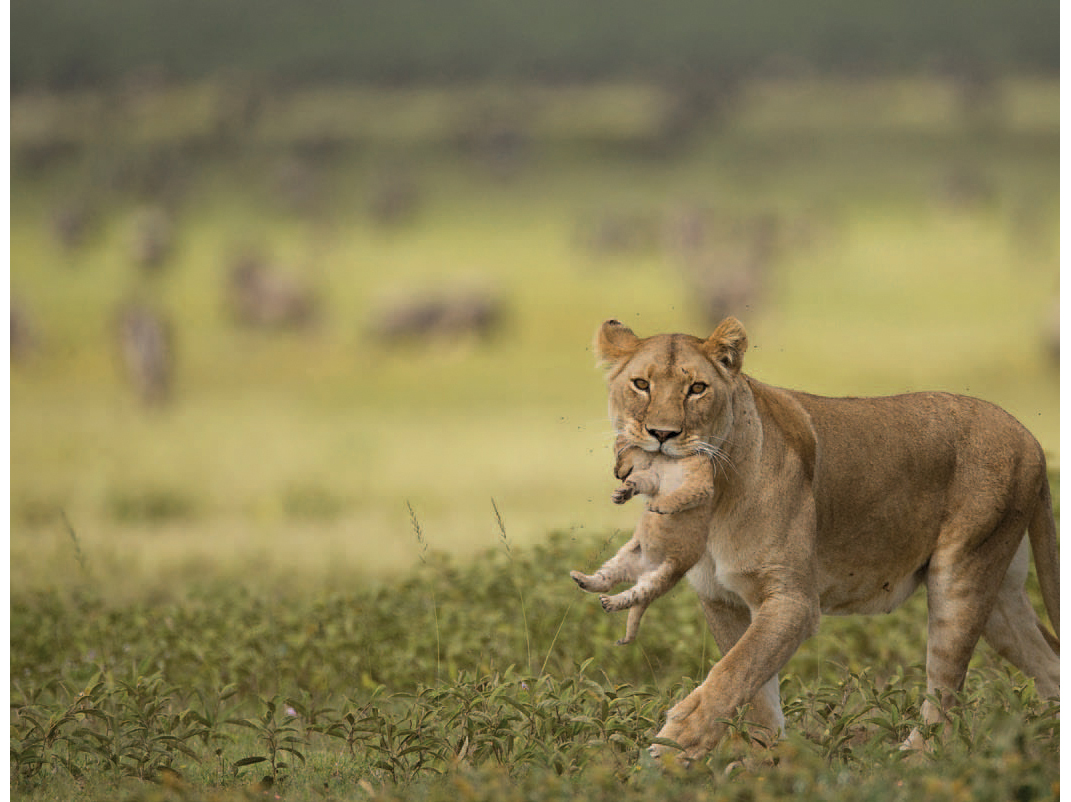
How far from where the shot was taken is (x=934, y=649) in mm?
4660

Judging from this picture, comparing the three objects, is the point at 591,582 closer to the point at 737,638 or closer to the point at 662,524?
the point at 662,524

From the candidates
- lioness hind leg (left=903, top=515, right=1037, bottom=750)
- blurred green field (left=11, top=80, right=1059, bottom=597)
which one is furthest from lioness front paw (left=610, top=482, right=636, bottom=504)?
blurred green field (left=11, top=80, right=1059, bottom=597)

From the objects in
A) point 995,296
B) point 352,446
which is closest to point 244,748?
point 352,446

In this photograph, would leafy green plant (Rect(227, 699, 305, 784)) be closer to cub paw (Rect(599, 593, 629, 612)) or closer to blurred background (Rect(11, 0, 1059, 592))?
cub paw (Rect(599, 593, 629, 612))

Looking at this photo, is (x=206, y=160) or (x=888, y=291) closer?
(x=888, y=291)

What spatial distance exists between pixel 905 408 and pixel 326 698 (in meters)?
2.78

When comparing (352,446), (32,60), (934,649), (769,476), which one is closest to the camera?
(769,476)

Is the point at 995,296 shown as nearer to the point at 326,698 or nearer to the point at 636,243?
the point at 636,243

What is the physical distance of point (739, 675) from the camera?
3975 mm

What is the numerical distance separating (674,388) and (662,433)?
0.15 metres

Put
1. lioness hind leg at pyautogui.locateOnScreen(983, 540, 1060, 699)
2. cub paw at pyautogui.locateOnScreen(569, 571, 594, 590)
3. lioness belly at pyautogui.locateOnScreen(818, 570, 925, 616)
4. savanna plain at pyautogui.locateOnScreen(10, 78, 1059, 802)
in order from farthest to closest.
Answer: savanna plain at pyautogui.locateOnScreen(10, 78, 1059, 802), lioness hind leg at pyautogui.locateOnScreen(983, 540, 1060, 699), lioness belly at pyautogui.locateOnScreen(818, 570, 925, 616), cub paw at pyautogui.locateOnScreen(569, 571, 594, 590)

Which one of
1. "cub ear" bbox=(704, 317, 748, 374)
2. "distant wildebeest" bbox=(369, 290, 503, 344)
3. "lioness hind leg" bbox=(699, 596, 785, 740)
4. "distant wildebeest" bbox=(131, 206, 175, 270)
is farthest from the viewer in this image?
"distant wildebeest" bbox=(131, 206, 175, 270)

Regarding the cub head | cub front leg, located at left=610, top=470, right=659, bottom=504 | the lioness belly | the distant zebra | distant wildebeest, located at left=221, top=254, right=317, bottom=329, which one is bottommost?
the distant zebra

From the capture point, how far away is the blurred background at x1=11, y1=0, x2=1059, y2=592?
1573 centimetres
